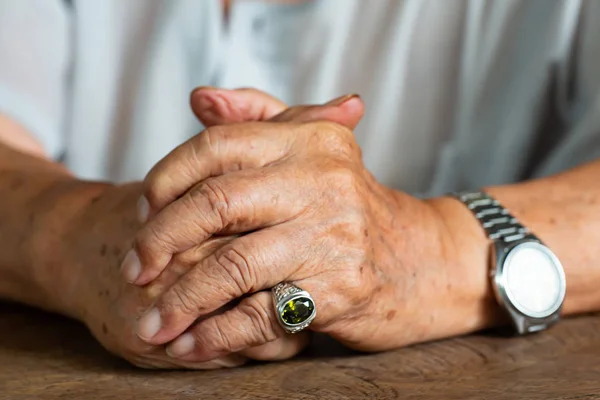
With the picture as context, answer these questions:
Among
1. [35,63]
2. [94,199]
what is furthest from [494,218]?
[35,63]

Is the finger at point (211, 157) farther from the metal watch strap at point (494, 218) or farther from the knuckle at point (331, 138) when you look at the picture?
the metal watch strap at point (494, 218)

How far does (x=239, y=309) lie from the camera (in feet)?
2.02

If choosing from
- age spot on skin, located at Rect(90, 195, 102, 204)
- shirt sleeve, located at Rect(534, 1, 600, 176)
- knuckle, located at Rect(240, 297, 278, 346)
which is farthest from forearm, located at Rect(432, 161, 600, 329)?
age spot on skin, located at Rect(90, 195, 102, 204)

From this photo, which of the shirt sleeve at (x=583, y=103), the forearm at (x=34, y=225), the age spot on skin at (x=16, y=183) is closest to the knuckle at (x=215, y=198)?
the forearm at (x=34, y=225)

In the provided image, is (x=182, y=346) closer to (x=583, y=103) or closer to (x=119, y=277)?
(x=119, y=277)

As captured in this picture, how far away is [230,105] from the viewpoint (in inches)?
28.2

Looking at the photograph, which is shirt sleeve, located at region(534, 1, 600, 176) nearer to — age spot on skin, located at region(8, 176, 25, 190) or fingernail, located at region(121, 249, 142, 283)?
fingernail, located at region(121, 249, 142, 283)

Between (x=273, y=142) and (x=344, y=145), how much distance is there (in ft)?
0.25

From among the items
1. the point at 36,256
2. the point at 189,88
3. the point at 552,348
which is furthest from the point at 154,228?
the point at 189,88

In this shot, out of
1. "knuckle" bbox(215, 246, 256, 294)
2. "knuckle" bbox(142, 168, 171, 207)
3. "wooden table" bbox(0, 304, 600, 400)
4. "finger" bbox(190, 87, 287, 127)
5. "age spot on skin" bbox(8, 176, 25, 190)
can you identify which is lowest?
"wooden table" bbox(0, 304, 600, 400)

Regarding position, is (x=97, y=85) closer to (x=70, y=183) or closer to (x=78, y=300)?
(x=70, y=183)

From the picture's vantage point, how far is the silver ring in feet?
1.98

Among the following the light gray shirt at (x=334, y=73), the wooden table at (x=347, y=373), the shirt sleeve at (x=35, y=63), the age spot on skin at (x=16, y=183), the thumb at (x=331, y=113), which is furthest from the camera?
the shirt sleeve at (x=35, y=63)

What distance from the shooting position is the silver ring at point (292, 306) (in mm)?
604
